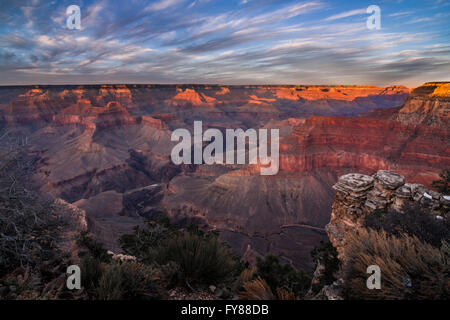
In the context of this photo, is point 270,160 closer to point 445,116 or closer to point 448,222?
point 445,116

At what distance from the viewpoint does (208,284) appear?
4.31 metres

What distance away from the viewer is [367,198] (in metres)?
10.4

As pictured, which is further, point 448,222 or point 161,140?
point 161,140

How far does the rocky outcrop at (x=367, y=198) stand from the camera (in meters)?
8.62

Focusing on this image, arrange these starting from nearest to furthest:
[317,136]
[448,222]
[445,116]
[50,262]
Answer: [50,262] < [448,222] < [445,116] < [317,136]

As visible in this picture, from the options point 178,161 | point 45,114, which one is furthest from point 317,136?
point 45,114

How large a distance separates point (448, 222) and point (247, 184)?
3256cm

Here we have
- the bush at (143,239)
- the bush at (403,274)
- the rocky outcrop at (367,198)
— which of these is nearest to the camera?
the bush at (403,274)

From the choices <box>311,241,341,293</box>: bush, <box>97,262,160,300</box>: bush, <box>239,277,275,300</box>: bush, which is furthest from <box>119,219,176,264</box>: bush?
<box>239,277,275,300</box>: bush

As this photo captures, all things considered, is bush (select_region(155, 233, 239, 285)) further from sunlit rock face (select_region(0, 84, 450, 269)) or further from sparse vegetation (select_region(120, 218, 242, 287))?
sunlit rock face (select_region(0, 84, 450, 269))

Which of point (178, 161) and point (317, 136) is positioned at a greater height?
point (317, 136)

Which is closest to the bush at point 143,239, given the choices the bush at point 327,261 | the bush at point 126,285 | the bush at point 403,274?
the bush at point 126,285

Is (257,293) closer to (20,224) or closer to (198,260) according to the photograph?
(198,260)

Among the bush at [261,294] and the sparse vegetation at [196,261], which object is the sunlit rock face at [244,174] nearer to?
A: the sparse vegetation at [196,261]
